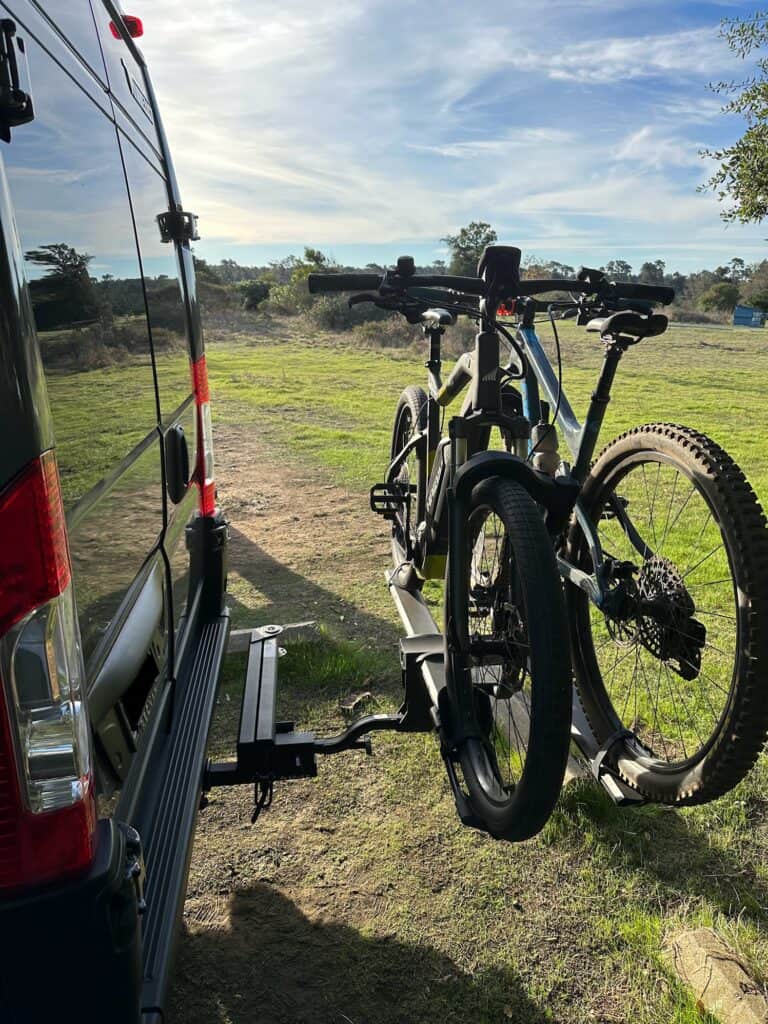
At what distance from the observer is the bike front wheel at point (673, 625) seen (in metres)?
1.92

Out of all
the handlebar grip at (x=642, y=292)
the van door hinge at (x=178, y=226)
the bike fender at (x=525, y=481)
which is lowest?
the bike fender at (x=525, y=481)

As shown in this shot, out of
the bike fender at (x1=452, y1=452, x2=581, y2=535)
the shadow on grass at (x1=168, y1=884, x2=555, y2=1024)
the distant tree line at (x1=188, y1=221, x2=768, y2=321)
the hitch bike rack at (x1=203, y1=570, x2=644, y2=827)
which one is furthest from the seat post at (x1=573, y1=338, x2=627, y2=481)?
the distant tree line at (x1=188, y1=221, x2=768, y2=321)

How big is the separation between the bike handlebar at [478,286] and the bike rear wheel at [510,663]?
2.90 feet

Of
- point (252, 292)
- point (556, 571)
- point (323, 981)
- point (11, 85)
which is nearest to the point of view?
point (11, 85)

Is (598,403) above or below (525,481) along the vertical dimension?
above

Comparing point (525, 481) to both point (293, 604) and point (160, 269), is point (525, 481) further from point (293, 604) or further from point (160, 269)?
point (293, 604)

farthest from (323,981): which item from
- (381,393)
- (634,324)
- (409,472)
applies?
(381,393)

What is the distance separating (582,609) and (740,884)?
1.02 metres

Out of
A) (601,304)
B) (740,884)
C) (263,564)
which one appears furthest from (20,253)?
(263,564)

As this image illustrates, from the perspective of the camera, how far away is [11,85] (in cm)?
101

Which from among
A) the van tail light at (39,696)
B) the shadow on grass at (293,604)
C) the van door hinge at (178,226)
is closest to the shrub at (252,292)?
the shadow on grass at (293,604)

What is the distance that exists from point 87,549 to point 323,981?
1480 mm

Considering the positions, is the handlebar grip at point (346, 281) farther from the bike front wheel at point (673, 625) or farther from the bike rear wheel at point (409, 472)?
the bike front wheel at point (673, 625)

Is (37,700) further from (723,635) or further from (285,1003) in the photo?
(723,635)
